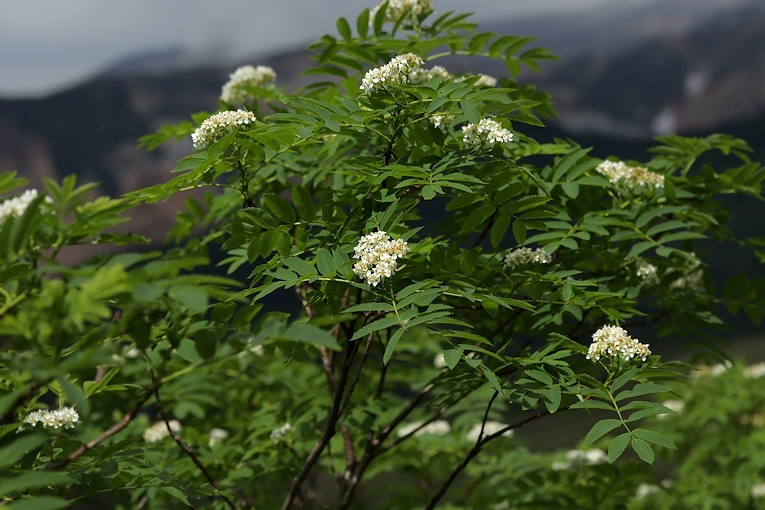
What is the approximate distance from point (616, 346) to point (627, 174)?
69cm

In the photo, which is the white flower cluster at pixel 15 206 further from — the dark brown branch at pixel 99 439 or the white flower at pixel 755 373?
the white flower at pixel 755 373

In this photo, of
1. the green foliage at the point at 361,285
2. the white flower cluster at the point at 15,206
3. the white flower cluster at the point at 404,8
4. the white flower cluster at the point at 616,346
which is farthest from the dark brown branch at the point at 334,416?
the white flower cluster at the point at 404,8

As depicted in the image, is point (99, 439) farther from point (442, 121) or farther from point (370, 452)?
point (442, 121)

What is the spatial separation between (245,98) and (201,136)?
811 mm

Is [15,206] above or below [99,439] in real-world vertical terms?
above

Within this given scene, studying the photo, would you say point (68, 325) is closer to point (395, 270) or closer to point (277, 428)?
point (395, 270)

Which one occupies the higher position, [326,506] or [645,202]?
[645,202]

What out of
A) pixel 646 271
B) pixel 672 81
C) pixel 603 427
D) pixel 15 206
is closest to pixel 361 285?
pixel 603 427

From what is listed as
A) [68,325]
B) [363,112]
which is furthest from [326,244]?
[68,325]

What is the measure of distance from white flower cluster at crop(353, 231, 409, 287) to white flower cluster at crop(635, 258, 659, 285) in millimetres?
787

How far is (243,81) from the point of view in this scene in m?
2.41

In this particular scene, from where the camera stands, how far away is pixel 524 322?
2006mm

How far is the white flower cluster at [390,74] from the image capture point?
1564 millimetres

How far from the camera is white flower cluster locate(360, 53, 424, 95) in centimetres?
156
